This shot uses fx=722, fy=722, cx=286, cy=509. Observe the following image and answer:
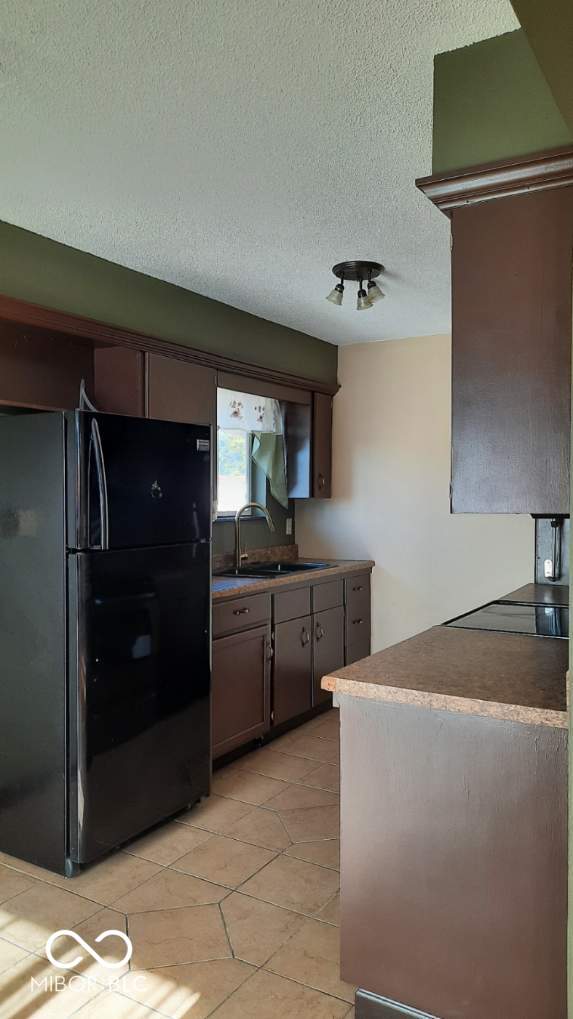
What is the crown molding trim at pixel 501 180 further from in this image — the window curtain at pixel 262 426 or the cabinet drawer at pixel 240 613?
the window curtain at pixel 262 426

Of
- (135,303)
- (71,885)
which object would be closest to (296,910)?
(71,885)

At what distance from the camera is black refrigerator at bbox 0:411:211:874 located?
256cm

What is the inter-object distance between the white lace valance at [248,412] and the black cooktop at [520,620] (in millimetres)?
1917

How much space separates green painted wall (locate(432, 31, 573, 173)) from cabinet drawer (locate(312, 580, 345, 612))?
286cm

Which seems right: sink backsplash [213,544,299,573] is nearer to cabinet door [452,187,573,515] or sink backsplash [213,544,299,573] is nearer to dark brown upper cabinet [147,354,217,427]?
dark brown upper cabinet [147,354,217,427]

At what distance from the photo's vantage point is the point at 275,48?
1.67m

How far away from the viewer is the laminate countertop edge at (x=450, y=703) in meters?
1.58

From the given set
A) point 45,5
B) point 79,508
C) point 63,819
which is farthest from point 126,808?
point 45,5

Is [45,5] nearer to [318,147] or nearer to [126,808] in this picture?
[318,147]

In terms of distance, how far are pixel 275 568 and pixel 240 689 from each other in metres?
1.17

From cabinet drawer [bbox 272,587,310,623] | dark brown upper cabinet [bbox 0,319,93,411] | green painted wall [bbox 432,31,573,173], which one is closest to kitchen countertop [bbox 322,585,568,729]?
green painted wall [bbox 432,31,573,173]

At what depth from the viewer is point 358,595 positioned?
187 inches

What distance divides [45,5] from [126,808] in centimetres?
252

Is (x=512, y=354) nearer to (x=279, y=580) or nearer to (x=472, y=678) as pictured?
(x=472, y=678)
